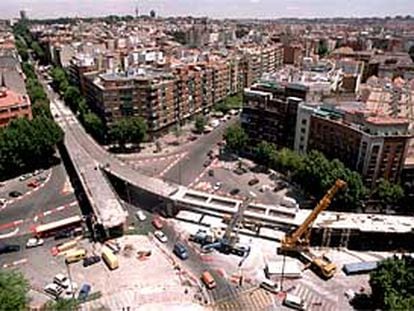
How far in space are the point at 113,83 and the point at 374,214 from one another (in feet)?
188

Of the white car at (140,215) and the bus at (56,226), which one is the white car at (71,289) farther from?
the white car at (140,215)

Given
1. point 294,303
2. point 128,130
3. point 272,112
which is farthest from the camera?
point 128,130

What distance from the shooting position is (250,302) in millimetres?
47031

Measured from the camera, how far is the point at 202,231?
59.3 m

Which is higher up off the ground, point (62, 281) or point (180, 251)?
point (180, 251)

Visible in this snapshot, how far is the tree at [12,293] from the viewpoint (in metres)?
38.4

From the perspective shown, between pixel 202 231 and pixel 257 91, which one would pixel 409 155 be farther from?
pixel 202 231

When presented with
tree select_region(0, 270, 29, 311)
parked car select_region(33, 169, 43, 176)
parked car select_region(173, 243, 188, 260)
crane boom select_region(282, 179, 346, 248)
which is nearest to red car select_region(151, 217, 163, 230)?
parked car select_region(173, 243, 188, 260)

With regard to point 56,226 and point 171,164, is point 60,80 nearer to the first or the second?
point 171,164

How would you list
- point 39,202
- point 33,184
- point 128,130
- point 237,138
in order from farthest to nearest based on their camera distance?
point 128,130
point 237,138
point 33,184
point 39,202

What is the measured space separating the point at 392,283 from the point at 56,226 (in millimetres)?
43266

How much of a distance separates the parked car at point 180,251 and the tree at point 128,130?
124 ft

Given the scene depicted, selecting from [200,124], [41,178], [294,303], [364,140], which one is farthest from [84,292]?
[200,124]

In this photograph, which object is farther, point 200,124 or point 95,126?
point 200,124
